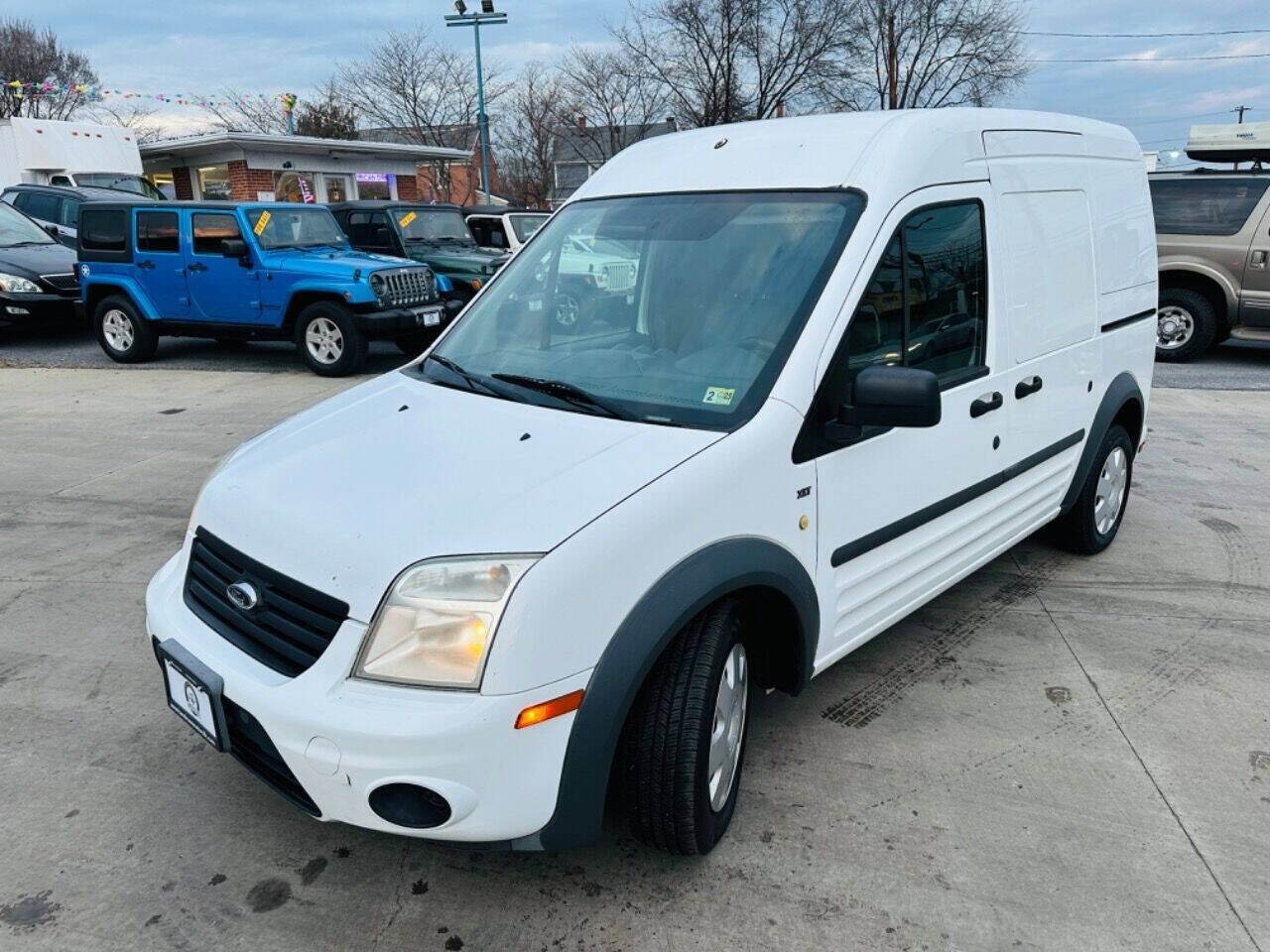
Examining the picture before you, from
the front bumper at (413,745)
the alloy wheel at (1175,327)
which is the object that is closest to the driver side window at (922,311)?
the front bumper at (413,745)

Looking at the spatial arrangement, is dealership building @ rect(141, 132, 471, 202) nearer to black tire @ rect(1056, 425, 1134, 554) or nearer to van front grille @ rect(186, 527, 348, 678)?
black tire @ rect(1056, 425, 1134, 554)

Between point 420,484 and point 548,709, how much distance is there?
0.68 m

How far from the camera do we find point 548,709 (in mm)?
2141

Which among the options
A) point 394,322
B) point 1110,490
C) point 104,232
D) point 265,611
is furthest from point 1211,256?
point 104,232

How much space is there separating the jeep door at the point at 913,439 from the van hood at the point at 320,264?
781cm

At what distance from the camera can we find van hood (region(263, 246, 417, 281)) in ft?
Answer: 32.9

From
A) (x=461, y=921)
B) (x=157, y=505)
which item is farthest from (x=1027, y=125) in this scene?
(x=157, y=505)

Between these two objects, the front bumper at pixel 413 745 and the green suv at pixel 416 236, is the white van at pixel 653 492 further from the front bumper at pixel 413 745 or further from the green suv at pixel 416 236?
the green suv at pixel 416 236

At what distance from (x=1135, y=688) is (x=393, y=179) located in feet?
90.1

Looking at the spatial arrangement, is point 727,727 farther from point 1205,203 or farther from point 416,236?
point 416,236

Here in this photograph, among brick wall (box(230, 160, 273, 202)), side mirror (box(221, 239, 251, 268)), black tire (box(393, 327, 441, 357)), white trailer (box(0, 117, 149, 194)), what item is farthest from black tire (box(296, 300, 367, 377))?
brick wall (box(230, 160, 273, 202))

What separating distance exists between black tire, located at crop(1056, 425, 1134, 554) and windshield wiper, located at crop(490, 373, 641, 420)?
8.89 ft

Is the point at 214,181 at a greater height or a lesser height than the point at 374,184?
lesser

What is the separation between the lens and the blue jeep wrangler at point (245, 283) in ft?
33.0
